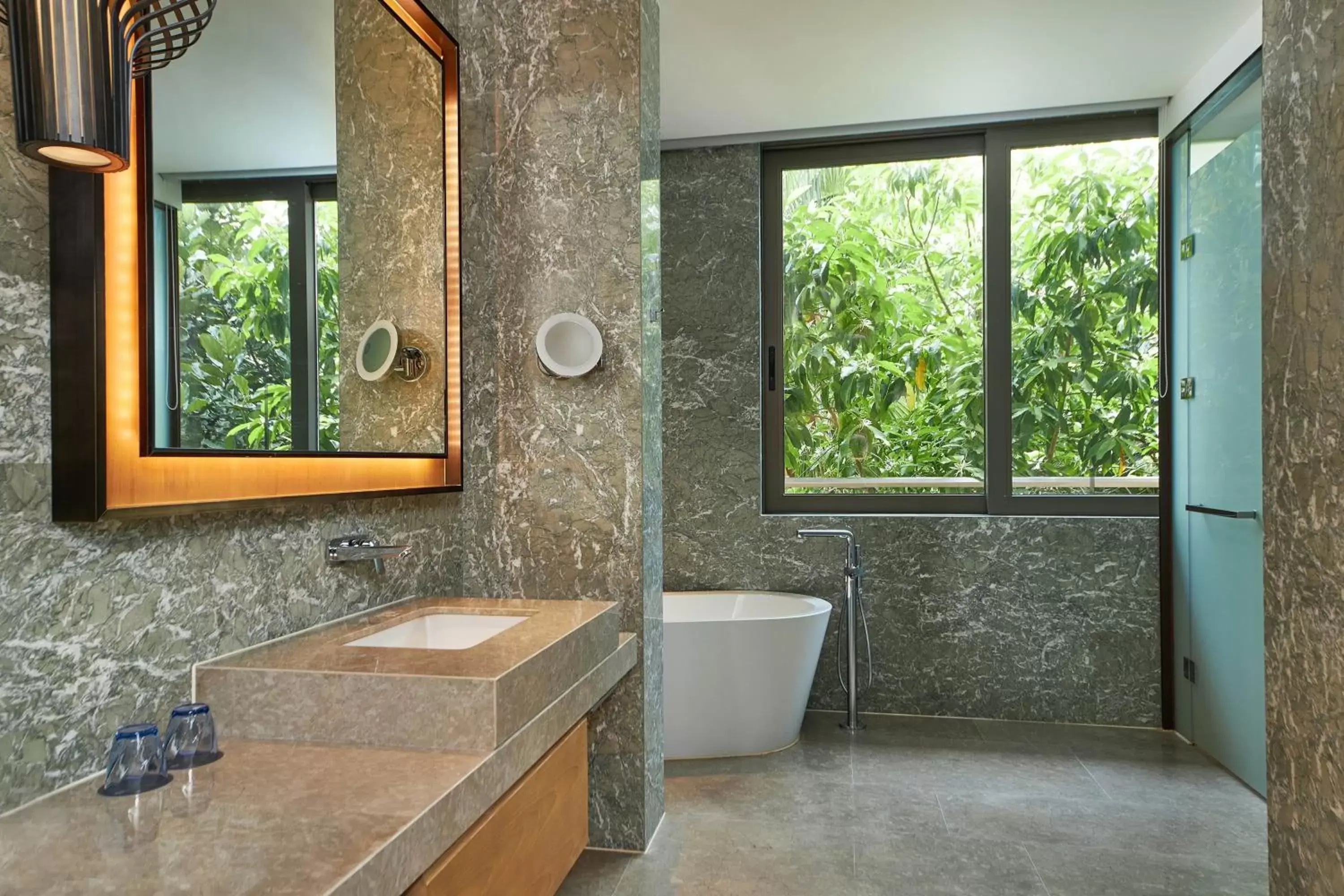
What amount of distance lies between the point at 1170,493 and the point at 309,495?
3.43 metres

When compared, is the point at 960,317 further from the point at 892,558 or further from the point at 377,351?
the point at 377,351

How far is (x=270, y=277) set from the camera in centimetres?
178

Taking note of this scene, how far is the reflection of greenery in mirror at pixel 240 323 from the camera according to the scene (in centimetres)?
156

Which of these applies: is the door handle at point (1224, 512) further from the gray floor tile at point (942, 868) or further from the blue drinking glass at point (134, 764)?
the blue drinking glass at point (134, 764)

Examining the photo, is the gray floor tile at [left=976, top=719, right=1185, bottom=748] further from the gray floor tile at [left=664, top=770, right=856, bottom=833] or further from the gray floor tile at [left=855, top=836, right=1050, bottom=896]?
the gray floor tile at [left=855, top=836, right=1050, bottom=896]

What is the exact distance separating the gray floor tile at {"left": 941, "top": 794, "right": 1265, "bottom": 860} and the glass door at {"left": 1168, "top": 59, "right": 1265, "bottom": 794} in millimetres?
363

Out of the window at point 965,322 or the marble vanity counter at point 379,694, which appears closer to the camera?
the marble vanity counter at point 379,694

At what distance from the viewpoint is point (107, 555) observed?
1421 millimetres

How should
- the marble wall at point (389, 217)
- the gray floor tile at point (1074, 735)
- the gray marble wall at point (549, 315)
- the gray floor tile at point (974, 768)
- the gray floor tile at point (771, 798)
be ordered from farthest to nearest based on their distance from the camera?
the gray floor tile at point (1074, 735) → the gray floor tile at point (974, 768) → the gray floor tile at point (771, 798) → the gray marble wall at point (549, 315) → the marble wall at point (389, 217)

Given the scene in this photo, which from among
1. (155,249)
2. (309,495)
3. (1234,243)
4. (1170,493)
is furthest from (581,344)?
(1170,493)

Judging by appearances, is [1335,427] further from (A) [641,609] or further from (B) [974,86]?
(B) [974,86]

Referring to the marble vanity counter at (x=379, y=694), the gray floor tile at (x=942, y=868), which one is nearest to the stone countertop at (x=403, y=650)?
the marble vanity counter at (x=379, y=694)

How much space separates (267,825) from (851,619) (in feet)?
9.85

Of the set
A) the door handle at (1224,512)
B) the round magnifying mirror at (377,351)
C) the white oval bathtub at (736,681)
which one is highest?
the round magnifying mirror at (377,351)
